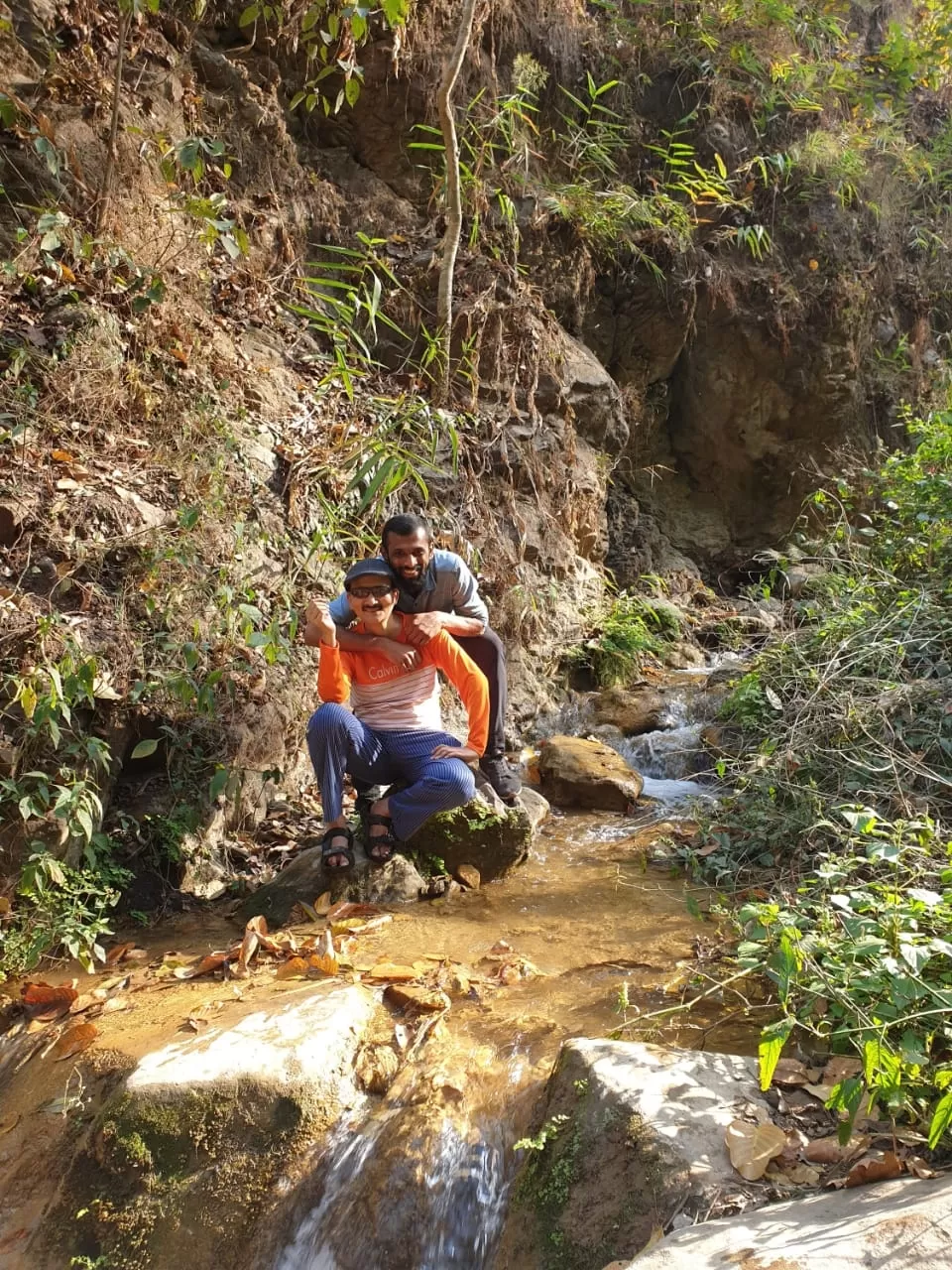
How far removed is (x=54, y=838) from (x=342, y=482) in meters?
2.73

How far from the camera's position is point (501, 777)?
14.4ft

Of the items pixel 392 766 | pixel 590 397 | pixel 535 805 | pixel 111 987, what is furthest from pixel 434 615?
pixel 590 397

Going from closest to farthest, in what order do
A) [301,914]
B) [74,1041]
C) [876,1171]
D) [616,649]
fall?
[876,1171]
[74,1041]
[301,914]
[616,649]

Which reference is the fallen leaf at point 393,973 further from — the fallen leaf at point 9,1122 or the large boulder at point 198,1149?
the fallen leaf at point 9,1122

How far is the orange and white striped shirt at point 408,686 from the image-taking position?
384cm

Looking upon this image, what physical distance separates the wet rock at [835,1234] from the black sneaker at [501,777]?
268cm

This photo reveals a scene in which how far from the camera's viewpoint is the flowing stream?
219 centimetres

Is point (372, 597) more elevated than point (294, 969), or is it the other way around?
point (372, 597)

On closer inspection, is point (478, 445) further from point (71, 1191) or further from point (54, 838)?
point (71, 1191)

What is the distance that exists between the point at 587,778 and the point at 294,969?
7.86 ft

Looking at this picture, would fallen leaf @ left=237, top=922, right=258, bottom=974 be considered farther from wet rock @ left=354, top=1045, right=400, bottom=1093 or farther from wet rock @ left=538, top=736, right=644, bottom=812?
wet rock @ left=538, top=736, right=644, bottom=812

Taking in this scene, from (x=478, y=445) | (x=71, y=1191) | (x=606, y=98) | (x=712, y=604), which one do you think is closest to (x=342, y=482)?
(x=478, y=445)

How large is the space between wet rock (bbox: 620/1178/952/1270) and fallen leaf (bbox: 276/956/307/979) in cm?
161

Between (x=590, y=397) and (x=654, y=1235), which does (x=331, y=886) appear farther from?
(x=590, y=397)
